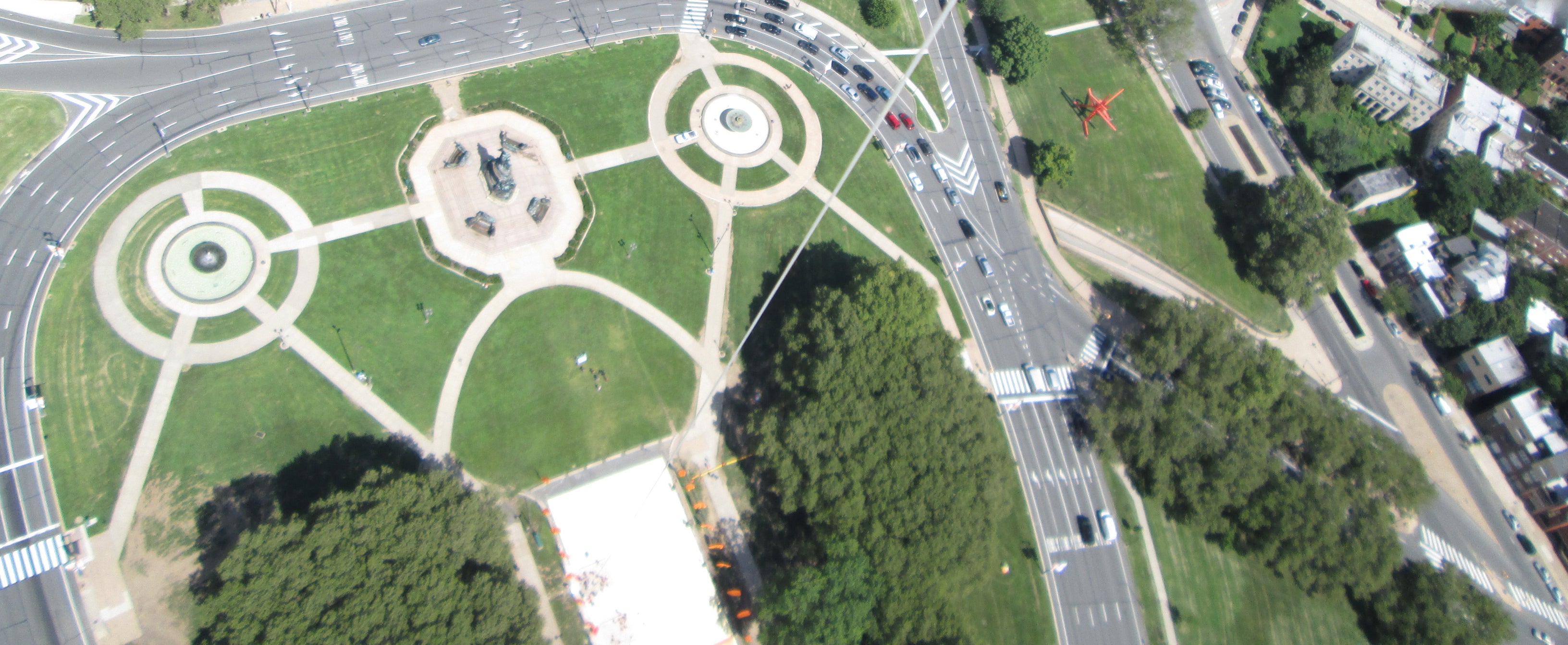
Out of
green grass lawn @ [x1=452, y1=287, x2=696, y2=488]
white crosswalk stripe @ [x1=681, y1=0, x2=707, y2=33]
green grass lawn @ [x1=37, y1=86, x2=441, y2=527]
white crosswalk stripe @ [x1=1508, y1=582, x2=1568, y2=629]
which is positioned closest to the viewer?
green grass lawn @ [x1=37, y1=86, x2=441, y2=527]

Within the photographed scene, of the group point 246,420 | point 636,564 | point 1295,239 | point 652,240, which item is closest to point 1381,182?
point 1295,239

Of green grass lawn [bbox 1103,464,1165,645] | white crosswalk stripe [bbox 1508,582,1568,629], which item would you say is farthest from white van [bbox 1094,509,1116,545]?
white crosswalk stripe [bbox 1508,582,1568,629]

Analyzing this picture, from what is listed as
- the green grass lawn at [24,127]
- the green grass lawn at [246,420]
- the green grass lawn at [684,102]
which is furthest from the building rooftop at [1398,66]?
the green grass lawn at [24,127]

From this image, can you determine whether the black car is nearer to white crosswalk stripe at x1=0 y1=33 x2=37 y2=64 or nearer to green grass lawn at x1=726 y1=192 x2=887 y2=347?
green grass lawn at x1=726 y1=192 x2=887 y2=347

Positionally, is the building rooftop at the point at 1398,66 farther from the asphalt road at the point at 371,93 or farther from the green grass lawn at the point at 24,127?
the green grass lawn at the point at 24,127

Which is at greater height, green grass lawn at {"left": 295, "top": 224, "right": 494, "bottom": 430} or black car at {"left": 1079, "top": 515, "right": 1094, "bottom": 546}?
green grass lawn at {"left": 295, "top": 224, "right": 494, "bottom": 430}
